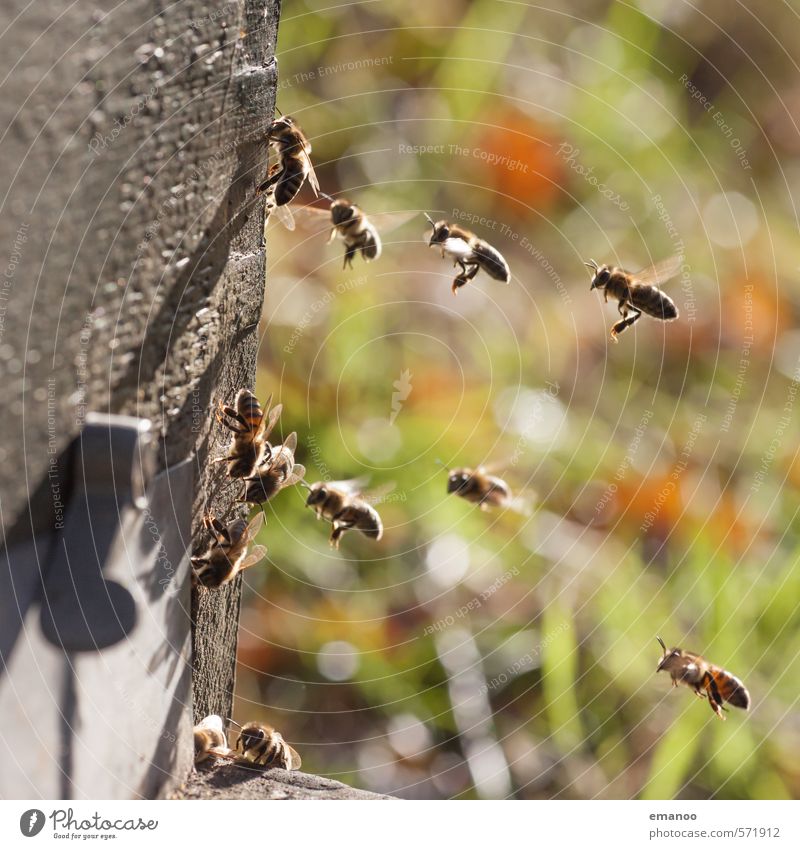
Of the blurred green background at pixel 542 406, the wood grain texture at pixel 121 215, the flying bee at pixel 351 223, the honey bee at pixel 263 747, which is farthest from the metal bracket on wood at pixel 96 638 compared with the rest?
the blurred green background at pixel 542 406

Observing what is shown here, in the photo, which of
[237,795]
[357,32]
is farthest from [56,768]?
[357,32]

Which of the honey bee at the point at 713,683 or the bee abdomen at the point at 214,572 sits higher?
the bee abdomen at the point at 214,572

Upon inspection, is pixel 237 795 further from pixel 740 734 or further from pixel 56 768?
pixel 740 734

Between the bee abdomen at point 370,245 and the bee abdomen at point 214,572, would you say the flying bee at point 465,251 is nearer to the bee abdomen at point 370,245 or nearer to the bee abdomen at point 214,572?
the bee abdomen at point 370,245

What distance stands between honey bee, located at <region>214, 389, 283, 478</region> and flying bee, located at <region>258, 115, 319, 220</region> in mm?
149

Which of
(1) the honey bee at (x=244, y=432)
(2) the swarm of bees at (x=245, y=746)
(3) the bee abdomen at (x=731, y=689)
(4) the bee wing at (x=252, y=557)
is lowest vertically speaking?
(2) the swarm of bees at (x=245, y=746)

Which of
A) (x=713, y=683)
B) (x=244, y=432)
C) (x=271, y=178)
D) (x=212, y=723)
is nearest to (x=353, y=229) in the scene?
(x=271, y=178)

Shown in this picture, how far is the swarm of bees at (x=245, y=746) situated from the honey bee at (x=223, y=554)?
102 millimetres

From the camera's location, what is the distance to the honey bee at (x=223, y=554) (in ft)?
1.89

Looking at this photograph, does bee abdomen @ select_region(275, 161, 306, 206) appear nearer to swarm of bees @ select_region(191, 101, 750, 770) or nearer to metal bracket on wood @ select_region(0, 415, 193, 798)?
swarm of bees @ select_region(191, 101, 750, 770)

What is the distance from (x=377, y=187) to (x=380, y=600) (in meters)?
0.75

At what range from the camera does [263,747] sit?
0.64 m

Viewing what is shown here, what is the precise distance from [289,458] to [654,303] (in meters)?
0.41

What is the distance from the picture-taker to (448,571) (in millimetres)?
1343
